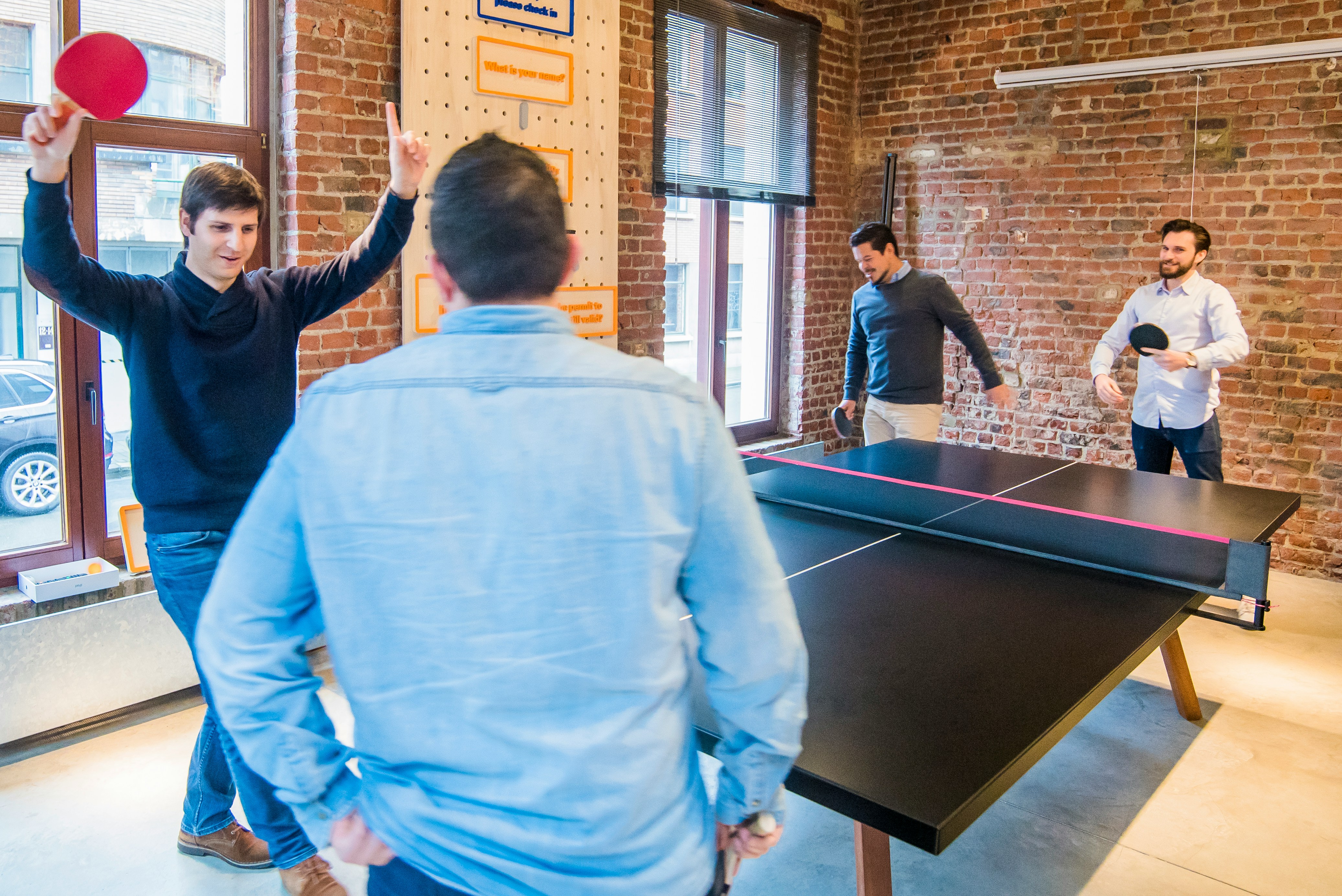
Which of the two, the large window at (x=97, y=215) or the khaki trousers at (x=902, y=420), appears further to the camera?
the khaki trousers at (x=902, y=420)

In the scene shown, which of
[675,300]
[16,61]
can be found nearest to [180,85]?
[16,61]

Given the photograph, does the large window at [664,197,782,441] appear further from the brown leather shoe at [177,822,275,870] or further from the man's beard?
the brown leather shoe at [177,822,275,870]

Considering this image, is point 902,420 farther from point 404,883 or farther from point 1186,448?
point 404,883

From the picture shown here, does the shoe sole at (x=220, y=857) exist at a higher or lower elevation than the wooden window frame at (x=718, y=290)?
lower

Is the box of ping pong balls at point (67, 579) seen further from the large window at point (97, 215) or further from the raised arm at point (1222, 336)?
the raised arm at point (1222, 336)

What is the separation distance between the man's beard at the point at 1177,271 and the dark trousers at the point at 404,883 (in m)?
4.00

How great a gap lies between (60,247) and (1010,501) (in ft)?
8.46

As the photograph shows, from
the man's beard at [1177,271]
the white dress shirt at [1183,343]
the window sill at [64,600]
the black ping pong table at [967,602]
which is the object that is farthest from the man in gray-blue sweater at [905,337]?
the window sill at [64,600]

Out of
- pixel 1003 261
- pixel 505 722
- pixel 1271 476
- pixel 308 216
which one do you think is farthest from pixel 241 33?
pixel 1271 476

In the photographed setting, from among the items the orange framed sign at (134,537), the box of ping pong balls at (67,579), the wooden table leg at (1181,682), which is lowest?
the wooden table leg at (1181,682)

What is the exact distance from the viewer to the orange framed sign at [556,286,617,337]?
4.48m

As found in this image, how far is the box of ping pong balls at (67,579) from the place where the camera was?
3148 millimetres

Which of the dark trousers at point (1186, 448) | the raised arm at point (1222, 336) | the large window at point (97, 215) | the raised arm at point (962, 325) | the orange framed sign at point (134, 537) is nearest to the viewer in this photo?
the large window at point (97, 215)

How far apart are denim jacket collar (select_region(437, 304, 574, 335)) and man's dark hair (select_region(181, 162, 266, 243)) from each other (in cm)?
143
